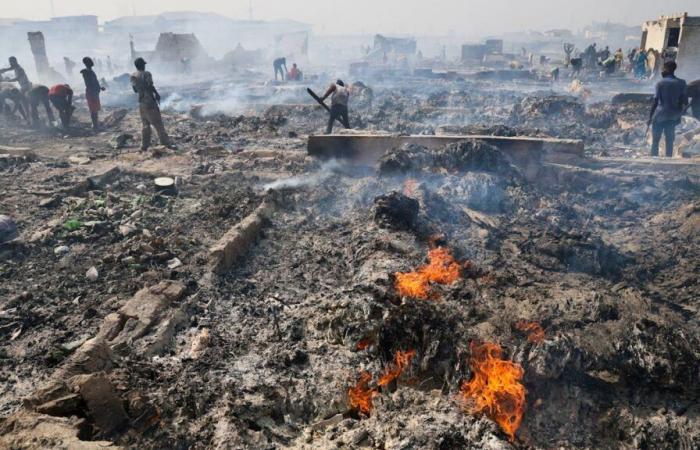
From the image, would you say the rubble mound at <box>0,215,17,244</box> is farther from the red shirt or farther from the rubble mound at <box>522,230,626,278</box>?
the red shirt

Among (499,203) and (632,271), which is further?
(499,203)

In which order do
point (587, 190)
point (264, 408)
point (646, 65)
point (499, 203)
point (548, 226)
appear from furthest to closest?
point (646, 65)
point (587, 190)
point (499, 203)
point (548, 226)
point (264, 408)

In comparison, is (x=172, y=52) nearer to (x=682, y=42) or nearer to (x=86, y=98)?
(x=86, y=98)

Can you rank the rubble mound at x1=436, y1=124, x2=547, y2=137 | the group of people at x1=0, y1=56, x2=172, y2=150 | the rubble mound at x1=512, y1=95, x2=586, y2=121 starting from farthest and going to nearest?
the rubble mound at x1=512, y1=95, x2=586, y2=121
the group of people at x1=0, y1=56, x2=172, y2=150
the rubble mound at x1=436, y1=124, x2=547, y2=137

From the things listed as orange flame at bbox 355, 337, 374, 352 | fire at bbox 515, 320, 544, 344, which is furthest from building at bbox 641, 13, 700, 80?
orange flame at bbox 355, 337, 374, 352

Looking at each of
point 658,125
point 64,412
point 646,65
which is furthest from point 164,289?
point 646,65

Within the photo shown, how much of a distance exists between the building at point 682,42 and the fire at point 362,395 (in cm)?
2192

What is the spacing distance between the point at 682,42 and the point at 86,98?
23466 mm

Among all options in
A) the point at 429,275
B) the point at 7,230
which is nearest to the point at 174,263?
the point at 7,230

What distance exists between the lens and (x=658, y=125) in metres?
8.53

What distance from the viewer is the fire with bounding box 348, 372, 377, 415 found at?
3.17 m

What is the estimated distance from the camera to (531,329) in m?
3.66

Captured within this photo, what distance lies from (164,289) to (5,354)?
1331 millimetres

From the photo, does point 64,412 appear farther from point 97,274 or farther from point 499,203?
point 499,203
